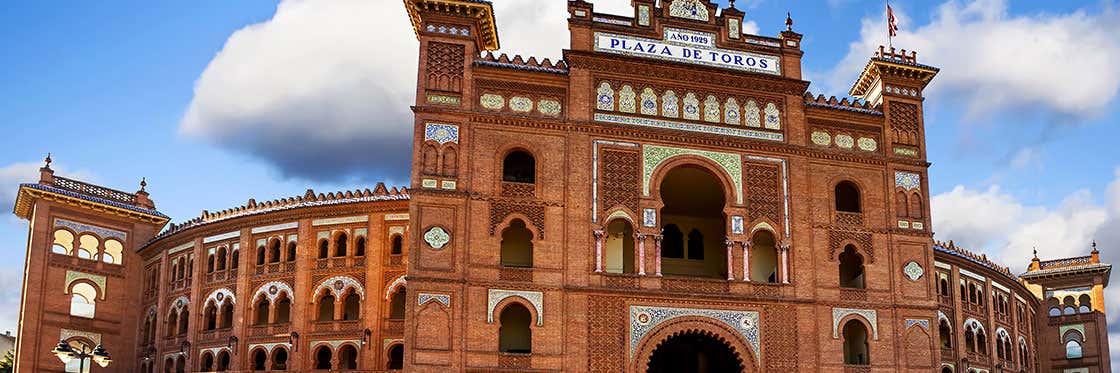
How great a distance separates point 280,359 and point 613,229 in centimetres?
1343

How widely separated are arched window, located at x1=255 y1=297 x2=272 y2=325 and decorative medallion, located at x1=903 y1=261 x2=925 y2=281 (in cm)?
2242

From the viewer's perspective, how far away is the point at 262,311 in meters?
41.4

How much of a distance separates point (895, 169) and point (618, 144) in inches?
371

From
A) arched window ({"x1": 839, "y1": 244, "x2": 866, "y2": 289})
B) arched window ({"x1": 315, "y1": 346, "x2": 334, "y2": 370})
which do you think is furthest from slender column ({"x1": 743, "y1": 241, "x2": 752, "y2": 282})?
arched window ({"x1": 315, "y1": 346, "x2": 334, "y2": 370})

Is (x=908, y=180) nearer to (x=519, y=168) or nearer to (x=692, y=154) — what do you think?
(x=692, y=154)

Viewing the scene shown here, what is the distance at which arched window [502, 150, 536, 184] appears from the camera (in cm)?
3547

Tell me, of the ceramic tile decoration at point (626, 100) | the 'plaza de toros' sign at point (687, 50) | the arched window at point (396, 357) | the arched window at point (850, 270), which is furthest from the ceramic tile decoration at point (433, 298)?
the arched window at point (850, 270)

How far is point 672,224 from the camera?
39562mm

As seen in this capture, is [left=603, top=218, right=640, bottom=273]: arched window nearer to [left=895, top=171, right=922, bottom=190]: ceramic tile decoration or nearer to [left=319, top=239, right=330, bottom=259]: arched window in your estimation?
[left=895, top=171, right=922, bottom=190]: ceramic tile decoration

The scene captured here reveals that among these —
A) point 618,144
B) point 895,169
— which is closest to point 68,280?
point 618,144

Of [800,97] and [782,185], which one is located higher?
[800,97]

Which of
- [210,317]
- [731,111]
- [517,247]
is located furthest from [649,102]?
[210,317]

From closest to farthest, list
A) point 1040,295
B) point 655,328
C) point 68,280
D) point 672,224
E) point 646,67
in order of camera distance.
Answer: point 655,328, point 646,67, point 672,224, point 68,280, point 1040,295

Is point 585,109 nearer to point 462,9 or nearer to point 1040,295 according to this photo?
point 462,9
